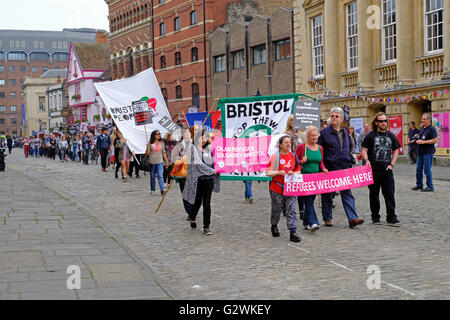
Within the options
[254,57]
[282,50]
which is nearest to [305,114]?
[282,50]

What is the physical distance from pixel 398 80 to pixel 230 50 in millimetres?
17465

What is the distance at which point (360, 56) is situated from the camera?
28.5 metres

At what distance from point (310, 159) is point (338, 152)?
0.58 metres

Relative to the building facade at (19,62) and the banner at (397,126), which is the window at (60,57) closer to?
the building facade at (19,62)

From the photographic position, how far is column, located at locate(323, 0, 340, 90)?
3052cm

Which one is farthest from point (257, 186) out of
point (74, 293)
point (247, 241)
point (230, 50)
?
point (230, 50)

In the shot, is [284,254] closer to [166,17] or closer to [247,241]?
[247,241]

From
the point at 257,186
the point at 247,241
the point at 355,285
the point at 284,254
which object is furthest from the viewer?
the point at 257,186

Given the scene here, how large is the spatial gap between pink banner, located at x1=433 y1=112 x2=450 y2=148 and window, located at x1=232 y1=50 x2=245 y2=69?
18393 millimetres

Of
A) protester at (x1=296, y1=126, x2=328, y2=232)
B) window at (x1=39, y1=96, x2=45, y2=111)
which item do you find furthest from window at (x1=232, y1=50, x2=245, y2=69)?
window at (x1=39, y1=96, x2=45, y2=111)

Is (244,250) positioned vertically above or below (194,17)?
below

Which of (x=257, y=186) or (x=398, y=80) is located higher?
(x=398, y=80)

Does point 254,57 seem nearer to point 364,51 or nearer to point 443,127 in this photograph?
point 364,51

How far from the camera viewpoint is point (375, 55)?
28.2 metres
